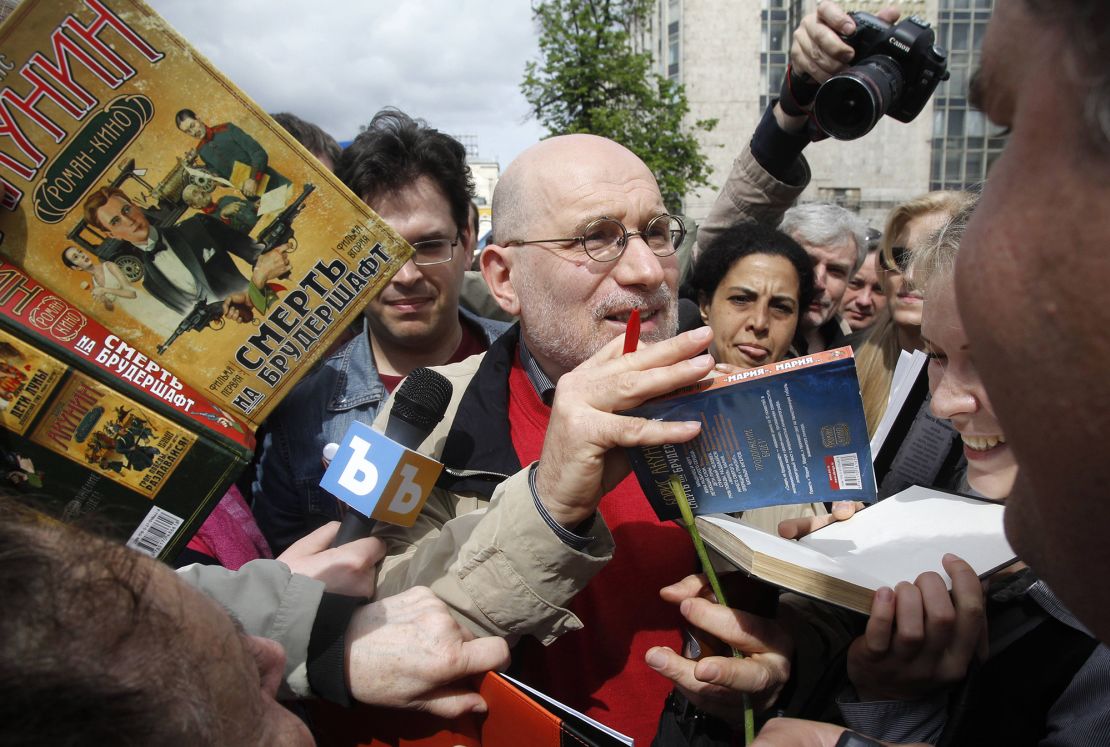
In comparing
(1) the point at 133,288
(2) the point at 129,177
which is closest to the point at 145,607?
(1) the point at 133,288

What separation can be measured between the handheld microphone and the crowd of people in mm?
109

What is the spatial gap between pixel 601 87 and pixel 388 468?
22.5m

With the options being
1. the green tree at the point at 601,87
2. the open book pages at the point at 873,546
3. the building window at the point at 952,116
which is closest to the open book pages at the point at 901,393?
the open book pages at the point at 873,546

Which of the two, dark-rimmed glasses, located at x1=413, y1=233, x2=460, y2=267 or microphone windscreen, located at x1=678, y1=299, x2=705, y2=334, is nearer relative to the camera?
dark-rimmed glasses, located at x1=413, y1=233, x2=460, y2=267

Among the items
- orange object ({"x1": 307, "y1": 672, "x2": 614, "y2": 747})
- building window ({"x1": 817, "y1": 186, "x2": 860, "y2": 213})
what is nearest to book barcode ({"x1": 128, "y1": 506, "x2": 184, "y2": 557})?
orange object ({"x1": 307, "y1": 672, "x2": 614, "y2": 747})

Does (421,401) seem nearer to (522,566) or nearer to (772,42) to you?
(522,566)

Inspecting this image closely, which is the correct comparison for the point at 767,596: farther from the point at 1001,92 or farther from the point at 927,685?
the point at 1001,92

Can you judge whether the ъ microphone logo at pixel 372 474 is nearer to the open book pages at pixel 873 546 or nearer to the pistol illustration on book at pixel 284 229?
the pistol illustration on book at pixel 284 229

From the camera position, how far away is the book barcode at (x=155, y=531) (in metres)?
1.04

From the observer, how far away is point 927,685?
3.72 ft

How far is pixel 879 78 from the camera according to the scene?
227 centimetres

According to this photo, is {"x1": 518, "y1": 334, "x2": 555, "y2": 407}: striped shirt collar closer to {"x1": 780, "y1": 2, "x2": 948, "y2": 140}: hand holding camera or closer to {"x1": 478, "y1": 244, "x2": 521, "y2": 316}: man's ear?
{"x1": 478, "y1": 244, "x2": 521, "y2": 316}: man's ear

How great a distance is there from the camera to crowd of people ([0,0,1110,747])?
55cm

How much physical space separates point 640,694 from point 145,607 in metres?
1.28
